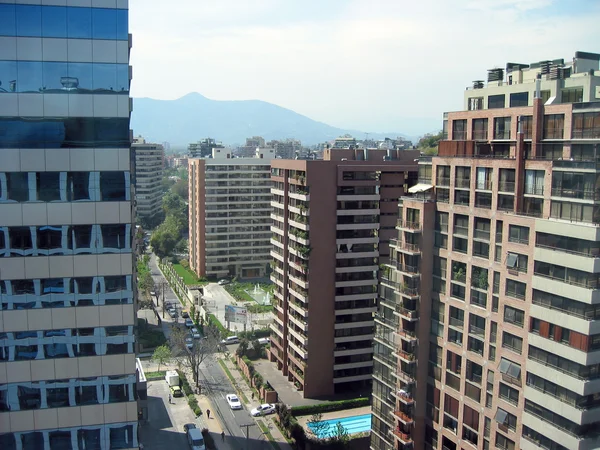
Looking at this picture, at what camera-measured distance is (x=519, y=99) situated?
2773 centimetres

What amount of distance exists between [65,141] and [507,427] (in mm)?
19926

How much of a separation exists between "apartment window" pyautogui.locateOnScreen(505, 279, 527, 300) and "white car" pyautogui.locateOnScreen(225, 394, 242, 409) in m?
24.2

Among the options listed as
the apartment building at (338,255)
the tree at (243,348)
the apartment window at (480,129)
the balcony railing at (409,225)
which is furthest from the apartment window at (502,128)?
the tree at (243,348)

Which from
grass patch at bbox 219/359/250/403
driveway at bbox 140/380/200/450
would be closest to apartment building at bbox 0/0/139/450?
driveway at bbox 140/380/200/450

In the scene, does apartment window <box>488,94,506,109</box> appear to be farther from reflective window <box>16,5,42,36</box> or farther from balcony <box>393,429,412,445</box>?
reflective window <box>16,5,42,36</box>

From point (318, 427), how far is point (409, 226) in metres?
15.5

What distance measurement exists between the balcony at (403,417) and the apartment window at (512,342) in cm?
748

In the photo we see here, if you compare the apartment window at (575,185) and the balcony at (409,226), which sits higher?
the apartment window at (575,185)

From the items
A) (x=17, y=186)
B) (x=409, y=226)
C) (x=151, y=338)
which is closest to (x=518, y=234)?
(x=409, y=226)

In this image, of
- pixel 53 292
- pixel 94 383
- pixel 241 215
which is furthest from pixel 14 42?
pixel 241 215

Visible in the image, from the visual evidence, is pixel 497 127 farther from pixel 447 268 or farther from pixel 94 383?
pixel 94 383

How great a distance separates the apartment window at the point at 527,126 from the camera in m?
24.6

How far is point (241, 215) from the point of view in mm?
79688

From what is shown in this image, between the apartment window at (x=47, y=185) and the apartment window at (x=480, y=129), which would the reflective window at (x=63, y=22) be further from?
the apartment window at (x=480, y=129)
